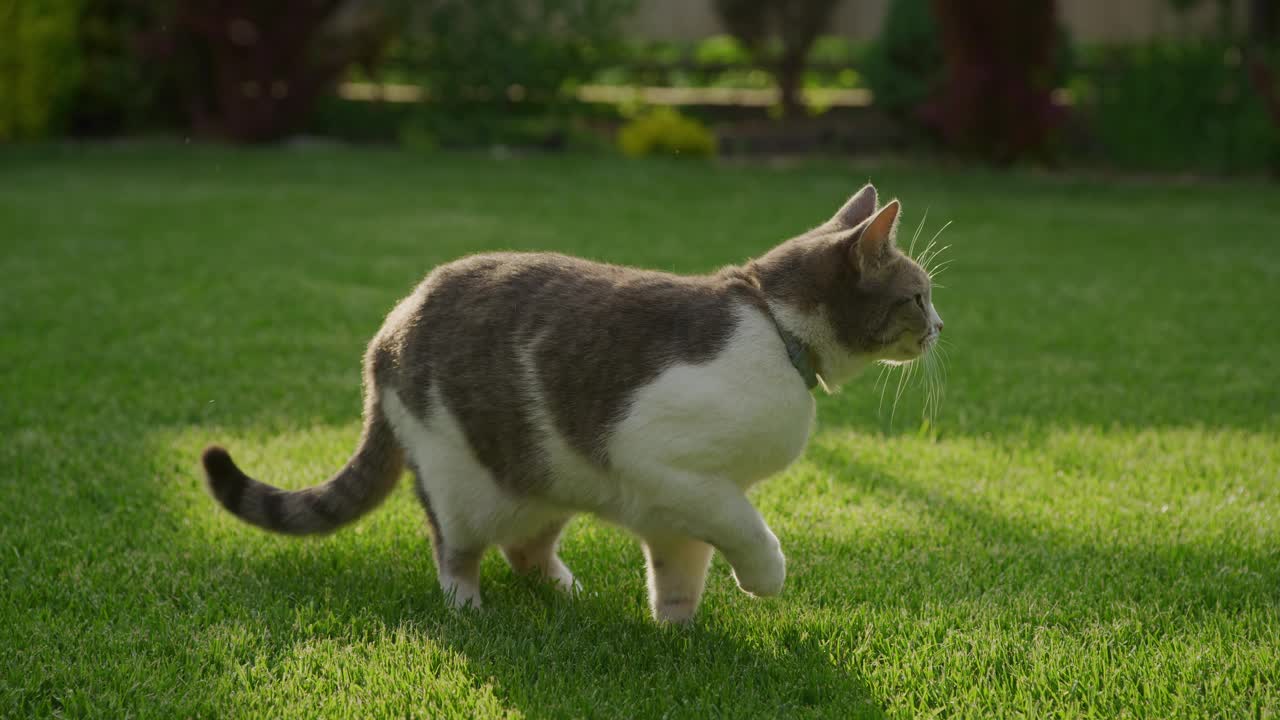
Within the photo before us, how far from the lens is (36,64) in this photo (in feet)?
48.3

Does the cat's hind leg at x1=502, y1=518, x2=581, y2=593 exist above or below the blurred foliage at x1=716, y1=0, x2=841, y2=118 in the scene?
below

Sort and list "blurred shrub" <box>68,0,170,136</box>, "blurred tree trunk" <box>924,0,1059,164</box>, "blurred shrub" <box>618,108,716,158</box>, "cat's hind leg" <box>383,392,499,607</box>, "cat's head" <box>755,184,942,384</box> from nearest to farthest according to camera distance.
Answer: "cat's head" <box>755,184,942,384</box>
"cat's hind leg" <box>383,392,499,607</box>
"blurred tree trunk" <box>924,0,1059,164</box>
"blurred shrub" <box>618,108,716,158</box>
"blurred shrub" <box>68,0,170,136</box>

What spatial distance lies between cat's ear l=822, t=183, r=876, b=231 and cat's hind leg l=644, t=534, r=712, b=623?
0.83m

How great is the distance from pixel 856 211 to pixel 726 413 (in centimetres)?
75

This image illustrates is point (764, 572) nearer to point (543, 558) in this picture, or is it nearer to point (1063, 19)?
point (543, 558)

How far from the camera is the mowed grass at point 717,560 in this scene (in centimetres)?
267

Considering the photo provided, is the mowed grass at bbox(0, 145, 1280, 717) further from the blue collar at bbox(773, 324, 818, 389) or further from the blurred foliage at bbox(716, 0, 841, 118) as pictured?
the blurred foliage at bbox(716, 0, 841, 118)

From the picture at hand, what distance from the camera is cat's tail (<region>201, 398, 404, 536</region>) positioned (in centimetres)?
320

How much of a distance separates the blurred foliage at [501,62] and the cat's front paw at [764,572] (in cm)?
1333

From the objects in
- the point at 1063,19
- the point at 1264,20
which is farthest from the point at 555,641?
the point at 1063,19

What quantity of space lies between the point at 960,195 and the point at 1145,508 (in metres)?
8.17

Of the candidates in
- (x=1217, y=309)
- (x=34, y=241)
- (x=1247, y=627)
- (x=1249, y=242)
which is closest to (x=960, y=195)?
(x=1249, y=242)

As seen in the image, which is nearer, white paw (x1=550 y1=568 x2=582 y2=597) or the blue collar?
the blue collar

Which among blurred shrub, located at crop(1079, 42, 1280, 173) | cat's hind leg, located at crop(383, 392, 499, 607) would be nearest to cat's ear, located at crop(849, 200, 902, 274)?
cat's hind leg, located at crop(383, 392, 499, 607)
